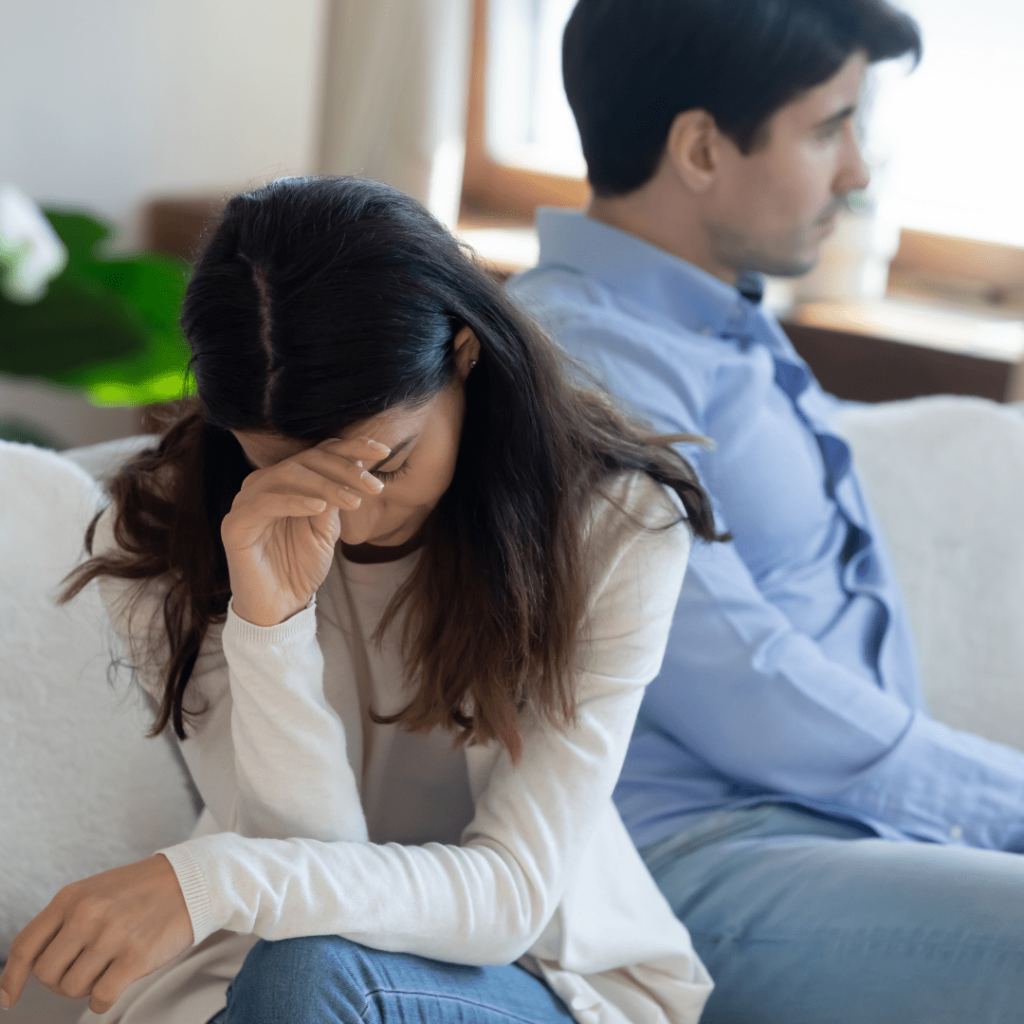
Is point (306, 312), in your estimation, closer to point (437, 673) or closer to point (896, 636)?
point (437, 673)

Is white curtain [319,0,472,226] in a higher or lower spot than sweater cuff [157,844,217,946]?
higher

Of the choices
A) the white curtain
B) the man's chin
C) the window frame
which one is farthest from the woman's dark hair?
the window frame

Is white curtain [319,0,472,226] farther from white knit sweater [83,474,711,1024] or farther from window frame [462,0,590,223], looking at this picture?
white knit sweater [83,474,711,1024]

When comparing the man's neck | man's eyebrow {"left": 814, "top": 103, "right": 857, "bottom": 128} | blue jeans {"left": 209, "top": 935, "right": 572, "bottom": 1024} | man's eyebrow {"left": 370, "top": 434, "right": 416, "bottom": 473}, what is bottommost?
blue jeans {"left": 209, "top": 935, "right": 572, "bottom": 1024}

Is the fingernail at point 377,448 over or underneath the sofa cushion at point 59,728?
over

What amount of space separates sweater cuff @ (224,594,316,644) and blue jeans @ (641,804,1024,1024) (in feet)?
1.48

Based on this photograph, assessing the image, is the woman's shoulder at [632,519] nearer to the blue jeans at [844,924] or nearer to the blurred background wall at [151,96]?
the blue jeans at [844,924]

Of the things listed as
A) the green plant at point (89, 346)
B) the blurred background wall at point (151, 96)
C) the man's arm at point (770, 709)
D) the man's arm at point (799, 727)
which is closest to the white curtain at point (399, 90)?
the blurred background wall at point (151, 96)

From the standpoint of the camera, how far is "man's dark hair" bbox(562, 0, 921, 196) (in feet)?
3.85

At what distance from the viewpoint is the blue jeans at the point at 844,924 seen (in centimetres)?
94

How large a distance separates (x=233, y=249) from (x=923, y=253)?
6.87 ft

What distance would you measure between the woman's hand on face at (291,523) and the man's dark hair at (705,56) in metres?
0.61

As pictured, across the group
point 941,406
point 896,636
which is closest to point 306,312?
point 896,636

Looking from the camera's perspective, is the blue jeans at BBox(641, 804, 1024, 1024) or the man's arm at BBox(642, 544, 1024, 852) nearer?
the blue jeans at BBox(641, 804, 1024, 1024)
